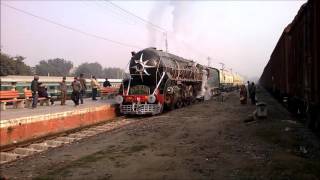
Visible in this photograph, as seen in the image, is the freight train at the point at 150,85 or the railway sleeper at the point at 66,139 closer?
the railway sleeper at the point at 66,139

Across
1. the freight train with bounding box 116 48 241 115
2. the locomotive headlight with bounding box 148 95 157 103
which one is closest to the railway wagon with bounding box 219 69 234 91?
the freight train with bounding box 116 48 241 115

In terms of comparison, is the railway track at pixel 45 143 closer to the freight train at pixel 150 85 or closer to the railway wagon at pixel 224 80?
the freight train at pixel 150 85

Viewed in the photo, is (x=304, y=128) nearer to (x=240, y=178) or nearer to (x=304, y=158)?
(x=304, y=158)

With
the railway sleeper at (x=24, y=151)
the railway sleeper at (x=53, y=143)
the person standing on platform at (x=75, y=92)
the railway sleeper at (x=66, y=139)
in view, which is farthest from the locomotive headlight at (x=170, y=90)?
the railway sleeper at (x=24, y=151)

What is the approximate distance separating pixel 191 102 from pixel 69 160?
18.6 m

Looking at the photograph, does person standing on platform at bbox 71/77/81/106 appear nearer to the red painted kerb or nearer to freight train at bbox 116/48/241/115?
the red painted kerb

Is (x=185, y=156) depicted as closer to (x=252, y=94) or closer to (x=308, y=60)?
(x=308, y=60)

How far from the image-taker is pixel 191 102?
1065 inches

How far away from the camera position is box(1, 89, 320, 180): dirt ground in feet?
24.4

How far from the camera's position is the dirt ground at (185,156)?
7430 millimetres

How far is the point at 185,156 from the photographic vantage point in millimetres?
8930

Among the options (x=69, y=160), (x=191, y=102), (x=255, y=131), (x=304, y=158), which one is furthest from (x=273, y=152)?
(x=191, y=102)

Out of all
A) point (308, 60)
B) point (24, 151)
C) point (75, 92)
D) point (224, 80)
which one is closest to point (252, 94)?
point (75, 92)

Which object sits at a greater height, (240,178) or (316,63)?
(316,63)
